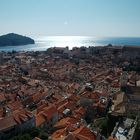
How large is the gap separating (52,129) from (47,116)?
193cm

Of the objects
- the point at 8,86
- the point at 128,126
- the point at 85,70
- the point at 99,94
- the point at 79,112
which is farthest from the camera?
the point at 85,70

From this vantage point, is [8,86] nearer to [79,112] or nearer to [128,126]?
[79,112]

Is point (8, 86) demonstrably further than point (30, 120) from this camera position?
Yes

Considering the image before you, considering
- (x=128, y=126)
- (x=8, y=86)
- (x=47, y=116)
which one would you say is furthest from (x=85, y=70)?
(x=128, y=126)

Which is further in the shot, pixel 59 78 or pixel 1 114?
pixel 59 78

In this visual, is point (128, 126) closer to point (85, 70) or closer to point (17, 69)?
point (85, 70)

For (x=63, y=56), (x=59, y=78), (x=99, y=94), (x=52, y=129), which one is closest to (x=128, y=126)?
(x=52, y=129)

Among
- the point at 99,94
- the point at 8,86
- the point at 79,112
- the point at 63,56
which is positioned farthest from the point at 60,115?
the point at 63,56

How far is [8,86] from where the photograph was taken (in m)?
54.3

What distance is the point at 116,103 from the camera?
122ft

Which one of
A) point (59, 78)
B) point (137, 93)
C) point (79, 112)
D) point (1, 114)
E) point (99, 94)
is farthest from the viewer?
point (59, 78)

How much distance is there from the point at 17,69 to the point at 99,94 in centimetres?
4107

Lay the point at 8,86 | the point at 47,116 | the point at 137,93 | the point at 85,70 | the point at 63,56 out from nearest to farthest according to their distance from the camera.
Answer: the point at 47,116 < the point at 137,93 < the point at 8,86 < the point at 85,70 < the point at 63,56

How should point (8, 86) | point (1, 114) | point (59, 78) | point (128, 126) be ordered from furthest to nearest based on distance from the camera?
point (59, 78) → point (8, 86) → point (1, 114) → point (128, 126)
